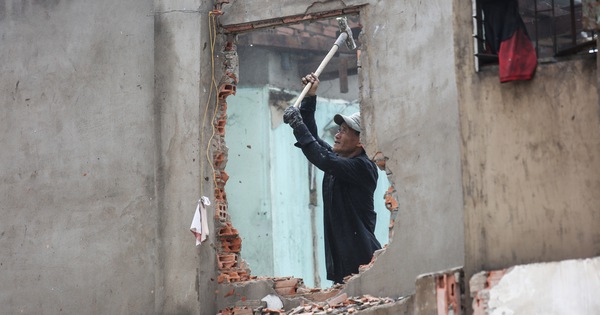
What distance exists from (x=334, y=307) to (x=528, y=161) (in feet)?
8.04

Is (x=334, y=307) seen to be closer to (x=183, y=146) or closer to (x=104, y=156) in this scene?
(x=183, y=146)

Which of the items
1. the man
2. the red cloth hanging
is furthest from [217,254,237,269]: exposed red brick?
the red cloth hanging

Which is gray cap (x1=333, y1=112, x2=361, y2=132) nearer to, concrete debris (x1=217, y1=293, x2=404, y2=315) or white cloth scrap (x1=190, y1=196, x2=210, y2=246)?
white cloth scrap (x1=190, y1=196, x2=210, y2=246)

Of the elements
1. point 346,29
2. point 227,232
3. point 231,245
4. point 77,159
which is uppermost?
point 346,29

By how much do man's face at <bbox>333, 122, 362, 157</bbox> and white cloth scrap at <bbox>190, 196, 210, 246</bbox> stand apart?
1512mm

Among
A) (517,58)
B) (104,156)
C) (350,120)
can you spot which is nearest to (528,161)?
(517,58)

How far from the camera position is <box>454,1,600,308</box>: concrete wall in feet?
30.5

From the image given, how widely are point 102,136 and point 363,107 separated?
8.30 feet

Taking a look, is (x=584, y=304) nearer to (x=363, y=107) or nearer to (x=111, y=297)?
(x=363, y=107)

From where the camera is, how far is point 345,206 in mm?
Result: 12195

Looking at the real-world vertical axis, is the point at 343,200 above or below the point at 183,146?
below

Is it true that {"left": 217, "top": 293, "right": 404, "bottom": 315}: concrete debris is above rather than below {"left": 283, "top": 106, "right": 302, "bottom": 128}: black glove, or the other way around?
Result: below

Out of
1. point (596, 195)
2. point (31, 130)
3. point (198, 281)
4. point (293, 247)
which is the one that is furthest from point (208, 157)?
point (293, 247)

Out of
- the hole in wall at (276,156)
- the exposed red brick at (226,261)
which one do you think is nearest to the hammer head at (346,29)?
the exposed red brick at (226,261)
